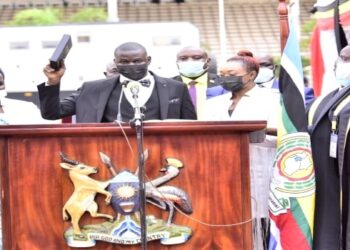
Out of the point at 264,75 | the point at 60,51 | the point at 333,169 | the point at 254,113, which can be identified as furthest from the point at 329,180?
the point at 264,75

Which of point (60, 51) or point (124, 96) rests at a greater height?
point (60, 51)

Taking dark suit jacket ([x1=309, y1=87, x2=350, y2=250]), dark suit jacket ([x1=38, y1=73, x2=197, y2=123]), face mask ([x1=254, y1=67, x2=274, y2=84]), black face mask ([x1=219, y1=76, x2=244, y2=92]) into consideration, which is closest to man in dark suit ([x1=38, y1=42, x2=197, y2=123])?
dark suit jacket ([x1=38, y1=73, x2=197, y2=123])

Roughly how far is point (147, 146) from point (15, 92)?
35.8 feet

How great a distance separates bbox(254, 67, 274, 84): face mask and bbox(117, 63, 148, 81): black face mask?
7.06 ft

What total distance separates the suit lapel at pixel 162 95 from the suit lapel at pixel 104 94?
0.79 ft

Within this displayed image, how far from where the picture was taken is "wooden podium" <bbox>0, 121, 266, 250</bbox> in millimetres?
3584

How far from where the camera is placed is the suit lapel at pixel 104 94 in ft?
13.8

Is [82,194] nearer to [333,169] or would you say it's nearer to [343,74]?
[333,169]

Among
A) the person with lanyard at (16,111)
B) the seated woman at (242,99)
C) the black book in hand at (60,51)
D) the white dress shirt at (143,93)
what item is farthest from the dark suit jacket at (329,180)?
the person with lanyard at (16,111)

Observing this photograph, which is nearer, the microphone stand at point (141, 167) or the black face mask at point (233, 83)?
the microphone stand at point (141, 167)

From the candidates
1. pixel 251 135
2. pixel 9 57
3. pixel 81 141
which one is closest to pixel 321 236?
pixel 251 135

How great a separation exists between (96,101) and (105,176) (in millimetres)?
792

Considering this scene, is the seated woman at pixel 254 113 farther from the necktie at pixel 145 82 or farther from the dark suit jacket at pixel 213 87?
the dark suit jacket at pixel 213 87

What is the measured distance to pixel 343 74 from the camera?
4301 millimetres
